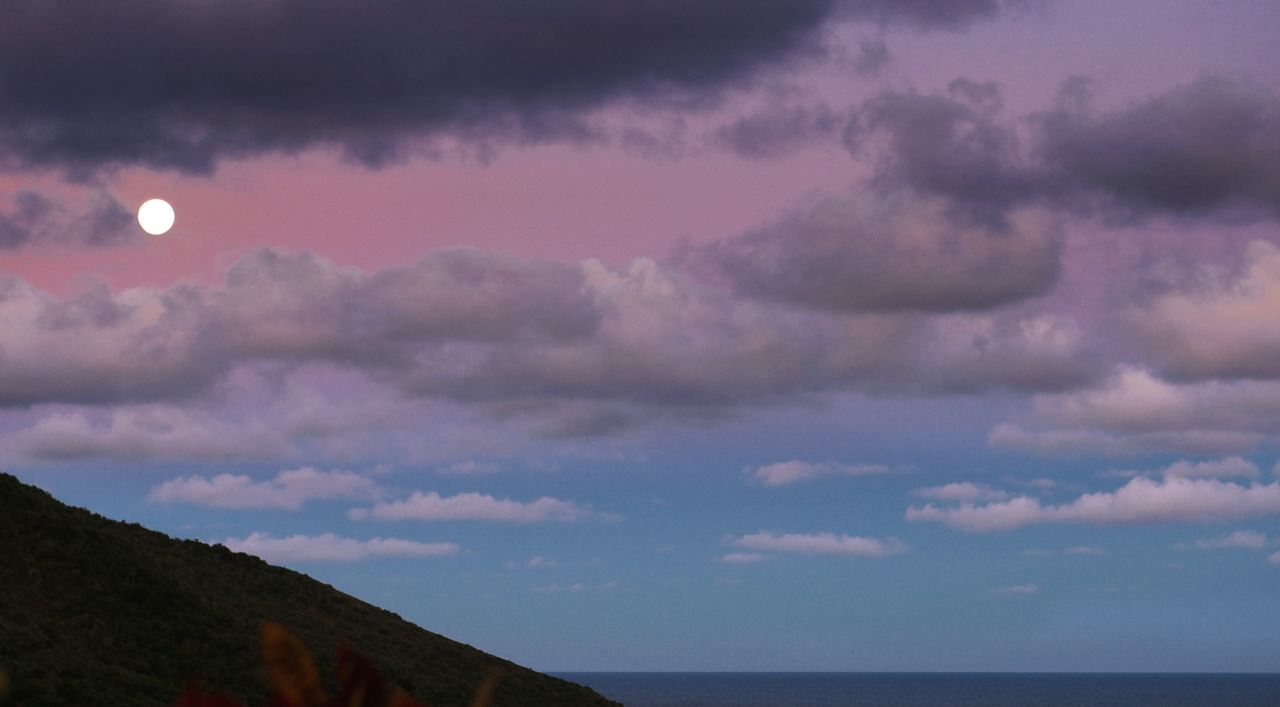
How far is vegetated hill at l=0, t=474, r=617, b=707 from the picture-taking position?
131 feet

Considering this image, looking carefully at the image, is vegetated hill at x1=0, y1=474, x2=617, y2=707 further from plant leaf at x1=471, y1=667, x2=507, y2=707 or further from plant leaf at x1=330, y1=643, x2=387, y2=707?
plant leaf at x1=471, y1=667, x2=507, y2=707

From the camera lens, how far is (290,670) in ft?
6.85

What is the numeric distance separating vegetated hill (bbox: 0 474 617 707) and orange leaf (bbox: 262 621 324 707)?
33.4 m

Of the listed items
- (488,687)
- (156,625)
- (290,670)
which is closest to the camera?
(488,687)

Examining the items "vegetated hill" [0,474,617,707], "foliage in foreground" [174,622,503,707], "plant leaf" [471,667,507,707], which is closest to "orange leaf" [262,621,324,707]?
"foliage in foreground" [174,622,503,707]

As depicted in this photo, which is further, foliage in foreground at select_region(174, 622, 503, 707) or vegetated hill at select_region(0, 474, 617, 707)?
vegetated hill at select_region(0, 474, 617, 707)

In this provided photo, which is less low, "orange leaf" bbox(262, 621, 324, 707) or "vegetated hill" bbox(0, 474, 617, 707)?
"vegetated hill" bbox(0, 474, 617, 707)

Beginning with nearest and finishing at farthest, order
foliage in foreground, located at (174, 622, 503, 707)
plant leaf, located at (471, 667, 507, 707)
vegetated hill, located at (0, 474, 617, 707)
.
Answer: plant leaf, located at (471, 667, 507, 707)
foliage in foreground, located at (174, 622, 503, 707)
vegetated hill, located at (0, 474, 617, 707)

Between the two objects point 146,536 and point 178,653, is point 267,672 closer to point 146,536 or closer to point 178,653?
point 178,653

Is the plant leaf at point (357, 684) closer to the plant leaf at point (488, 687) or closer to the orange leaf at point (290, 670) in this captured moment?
the orange leaf at point (290, 670)

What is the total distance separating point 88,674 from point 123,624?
304 inches

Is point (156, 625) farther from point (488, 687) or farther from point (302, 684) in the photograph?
point (488, 687)

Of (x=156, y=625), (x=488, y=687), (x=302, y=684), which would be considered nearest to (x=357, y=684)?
(x=302, y=684)

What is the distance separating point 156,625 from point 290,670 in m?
49.5
